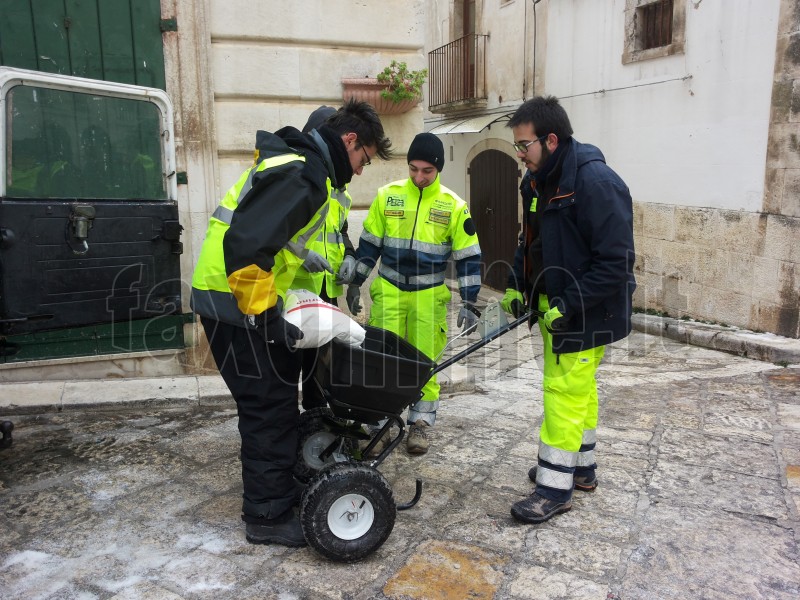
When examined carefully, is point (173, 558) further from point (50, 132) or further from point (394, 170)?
point (394, 170)

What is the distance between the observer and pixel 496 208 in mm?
13469

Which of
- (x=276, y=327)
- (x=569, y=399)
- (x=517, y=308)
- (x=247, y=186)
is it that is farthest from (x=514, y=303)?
(x=247, y=186)

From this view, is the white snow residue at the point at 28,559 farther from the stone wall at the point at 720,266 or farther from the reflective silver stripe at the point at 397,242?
the stone wall at the point at 720,266

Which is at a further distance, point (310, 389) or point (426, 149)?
point (426, 149)

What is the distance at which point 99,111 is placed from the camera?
376cm

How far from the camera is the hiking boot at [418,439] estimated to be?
4152mm

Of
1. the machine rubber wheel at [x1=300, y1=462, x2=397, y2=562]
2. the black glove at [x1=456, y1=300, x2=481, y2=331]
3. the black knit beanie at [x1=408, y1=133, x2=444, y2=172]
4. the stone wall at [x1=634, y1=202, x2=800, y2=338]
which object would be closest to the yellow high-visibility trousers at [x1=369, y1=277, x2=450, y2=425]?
the black glove at [x1=456, y1=300, x2=481, y2=331]

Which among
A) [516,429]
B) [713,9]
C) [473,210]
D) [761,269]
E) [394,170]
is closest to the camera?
[516,429]

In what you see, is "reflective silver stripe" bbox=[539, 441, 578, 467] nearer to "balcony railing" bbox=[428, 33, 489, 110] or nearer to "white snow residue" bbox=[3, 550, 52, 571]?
"white snow residue" bbox=[3, 550, 52, 571]

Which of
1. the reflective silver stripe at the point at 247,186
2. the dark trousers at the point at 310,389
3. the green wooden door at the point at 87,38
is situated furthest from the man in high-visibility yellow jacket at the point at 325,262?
the green wooden door at the point at 87,38

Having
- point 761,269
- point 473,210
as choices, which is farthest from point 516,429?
point 473,210

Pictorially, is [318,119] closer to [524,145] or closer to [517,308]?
[524,145]

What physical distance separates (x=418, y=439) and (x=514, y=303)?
102 cm

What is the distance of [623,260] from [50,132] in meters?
2.82
